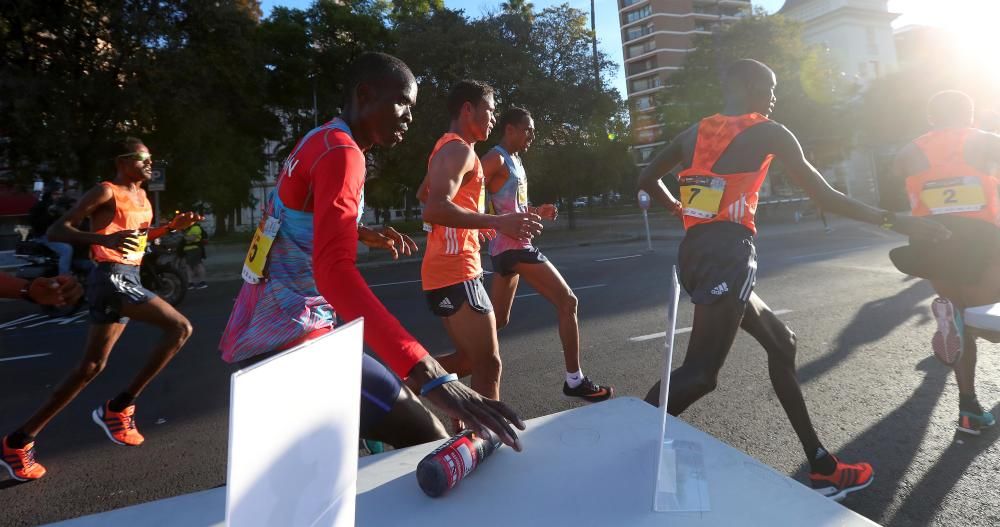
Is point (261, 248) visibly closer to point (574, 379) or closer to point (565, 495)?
point (565, 495)

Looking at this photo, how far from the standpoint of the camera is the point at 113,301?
11.2 ft

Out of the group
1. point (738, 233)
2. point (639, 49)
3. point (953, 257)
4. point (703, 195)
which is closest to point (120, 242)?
point (703, 195)

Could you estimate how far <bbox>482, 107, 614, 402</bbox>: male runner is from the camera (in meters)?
3.93

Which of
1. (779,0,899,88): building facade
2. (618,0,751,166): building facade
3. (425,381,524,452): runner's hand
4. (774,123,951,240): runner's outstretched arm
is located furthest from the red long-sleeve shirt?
(618,0,751,166): building facade

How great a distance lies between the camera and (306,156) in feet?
5.95

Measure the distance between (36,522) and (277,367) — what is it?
298 centimetres

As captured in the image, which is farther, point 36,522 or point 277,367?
point 36,522

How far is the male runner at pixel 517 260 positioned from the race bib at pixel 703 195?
1205 mm

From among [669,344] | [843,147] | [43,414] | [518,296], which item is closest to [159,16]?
[518,296]

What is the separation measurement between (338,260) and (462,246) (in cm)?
154

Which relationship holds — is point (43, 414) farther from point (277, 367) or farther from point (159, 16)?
point (159, 16)

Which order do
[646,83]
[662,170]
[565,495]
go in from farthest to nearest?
[646,83]
[662,170]
[565,495]

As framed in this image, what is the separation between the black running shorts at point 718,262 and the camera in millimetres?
2555

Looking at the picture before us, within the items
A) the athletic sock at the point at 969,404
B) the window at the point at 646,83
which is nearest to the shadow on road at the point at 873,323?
the athletic sock at the point at 969,404
